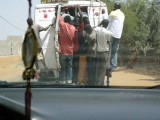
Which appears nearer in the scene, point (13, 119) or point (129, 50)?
point (13, 119)

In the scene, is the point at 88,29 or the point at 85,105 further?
the point at 88,29

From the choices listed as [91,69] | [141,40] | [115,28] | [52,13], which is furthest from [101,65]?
[52,13]

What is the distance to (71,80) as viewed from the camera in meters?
3.70

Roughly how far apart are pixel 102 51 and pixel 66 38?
840 mm

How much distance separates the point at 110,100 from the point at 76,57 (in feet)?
7.06

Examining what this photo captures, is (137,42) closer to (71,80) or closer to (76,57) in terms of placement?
(76,57)

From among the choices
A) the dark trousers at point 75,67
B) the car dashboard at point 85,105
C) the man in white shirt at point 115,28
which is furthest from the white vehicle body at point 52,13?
the car dashboard at point 85,105

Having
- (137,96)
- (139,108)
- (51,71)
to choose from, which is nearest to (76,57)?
(51,71)

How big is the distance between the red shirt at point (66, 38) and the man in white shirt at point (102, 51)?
32 centimetres

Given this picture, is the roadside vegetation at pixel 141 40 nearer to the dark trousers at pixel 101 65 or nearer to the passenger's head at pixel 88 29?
the dark trousers at pixel 101 65

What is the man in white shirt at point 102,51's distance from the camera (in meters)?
3.90

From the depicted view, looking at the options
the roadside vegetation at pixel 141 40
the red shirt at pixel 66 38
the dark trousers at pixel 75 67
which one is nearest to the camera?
the dark trousers at pixel 75 67

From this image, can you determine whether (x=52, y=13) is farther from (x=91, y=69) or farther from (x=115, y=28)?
(x=91, y=69)

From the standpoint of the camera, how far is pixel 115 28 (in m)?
5.11
